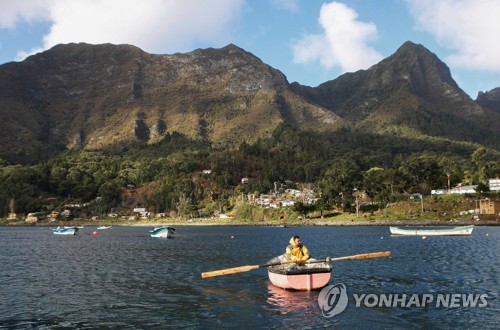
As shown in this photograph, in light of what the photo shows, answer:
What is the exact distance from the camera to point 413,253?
254 feet

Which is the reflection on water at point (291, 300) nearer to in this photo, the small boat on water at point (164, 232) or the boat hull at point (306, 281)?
the boat hull at point (306, 281)

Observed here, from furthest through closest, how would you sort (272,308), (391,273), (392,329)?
(391,273) → (272,308) → (392,329)

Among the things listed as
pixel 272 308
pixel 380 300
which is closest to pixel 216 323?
pixel 272 308

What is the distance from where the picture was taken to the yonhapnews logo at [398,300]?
35344 millimetres

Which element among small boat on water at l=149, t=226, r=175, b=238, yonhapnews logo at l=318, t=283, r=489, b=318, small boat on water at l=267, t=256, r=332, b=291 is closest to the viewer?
yonhapnews logo at l=318, t=283, r=489, b=318

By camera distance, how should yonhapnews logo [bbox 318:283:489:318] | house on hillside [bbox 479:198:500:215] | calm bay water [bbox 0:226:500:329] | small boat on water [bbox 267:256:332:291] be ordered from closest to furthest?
calm bay water [bbox 0:226:500:329]
yonhapnews logo [bbox 318:283:489:318]
small boat on water [bbox 267:256:332:291]
house on hillside [bbox 479:198:500:215]

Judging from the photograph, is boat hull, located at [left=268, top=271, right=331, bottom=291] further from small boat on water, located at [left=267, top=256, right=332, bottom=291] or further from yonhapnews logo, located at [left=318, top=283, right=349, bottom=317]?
yonhapnews logo, located at [left=318, top=283, right=349, bottom=317]

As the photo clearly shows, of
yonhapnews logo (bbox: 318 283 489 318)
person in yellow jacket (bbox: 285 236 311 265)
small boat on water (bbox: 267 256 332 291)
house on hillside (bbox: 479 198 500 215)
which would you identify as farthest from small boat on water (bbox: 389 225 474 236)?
small boat on water (bbox: 267 256 332 291)

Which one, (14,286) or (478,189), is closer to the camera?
(14,286)

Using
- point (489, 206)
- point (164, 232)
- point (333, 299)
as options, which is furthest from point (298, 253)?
point (489, 206)

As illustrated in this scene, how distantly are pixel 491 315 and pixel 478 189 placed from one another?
171703 mm

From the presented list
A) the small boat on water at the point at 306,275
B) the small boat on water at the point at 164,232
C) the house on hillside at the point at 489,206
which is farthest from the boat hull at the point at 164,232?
the house on hillside at the point at 489,206

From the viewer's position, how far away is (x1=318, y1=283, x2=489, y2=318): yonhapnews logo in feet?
116

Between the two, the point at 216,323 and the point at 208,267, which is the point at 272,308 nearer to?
the point at 216,323
